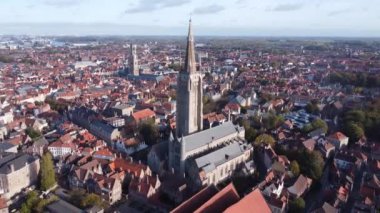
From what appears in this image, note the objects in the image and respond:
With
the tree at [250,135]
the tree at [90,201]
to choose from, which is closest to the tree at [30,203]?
the tree at [90,201]

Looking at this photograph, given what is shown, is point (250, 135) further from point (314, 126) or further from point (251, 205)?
point (251, 205)

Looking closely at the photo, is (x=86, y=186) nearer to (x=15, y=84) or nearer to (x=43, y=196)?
(x=43, y=196)

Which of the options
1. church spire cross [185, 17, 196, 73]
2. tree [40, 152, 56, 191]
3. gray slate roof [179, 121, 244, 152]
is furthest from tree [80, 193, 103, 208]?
church spire cross [185, 17, 196, 73]

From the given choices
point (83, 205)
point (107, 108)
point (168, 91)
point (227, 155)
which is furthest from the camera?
point (168, 91)

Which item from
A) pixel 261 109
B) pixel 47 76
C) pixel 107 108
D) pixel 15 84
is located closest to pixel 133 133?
pixel 107 108

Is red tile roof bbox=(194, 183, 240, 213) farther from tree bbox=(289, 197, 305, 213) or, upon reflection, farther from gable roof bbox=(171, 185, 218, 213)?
tree bbox=(289, 197, 305, 213)

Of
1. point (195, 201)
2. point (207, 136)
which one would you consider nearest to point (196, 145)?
point (207, 136)
